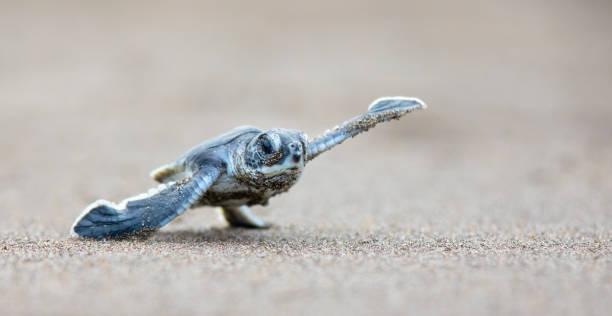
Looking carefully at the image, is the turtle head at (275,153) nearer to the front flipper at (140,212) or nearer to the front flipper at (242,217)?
the front flipper at (140,212)

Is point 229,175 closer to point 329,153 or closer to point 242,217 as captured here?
point 242,217

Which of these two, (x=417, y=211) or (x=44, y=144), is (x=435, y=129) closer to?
(x=417, y=211)

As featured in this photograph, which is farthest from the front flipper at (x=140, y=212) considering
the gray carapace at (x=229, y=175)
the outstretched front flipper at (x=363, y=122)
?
the outstretched front flipper at (x=363, y=122)

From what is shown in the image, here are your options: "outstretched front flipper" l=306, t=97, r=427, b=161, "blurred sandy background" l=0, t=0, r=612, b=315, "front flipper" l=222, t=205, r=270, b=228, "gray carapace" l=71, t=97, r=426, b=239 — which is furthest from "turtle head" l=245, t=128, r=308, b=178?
"front flipper" l=222, t=205, r=270, b=228

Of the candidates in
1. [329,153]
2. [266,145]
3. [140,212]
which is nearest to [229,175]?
[266,145]

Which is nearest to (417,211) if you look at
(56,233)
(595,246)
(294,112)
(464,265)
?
(595,246)

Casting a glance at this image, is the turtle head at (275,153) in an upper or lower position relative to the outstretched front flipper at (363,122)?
lower

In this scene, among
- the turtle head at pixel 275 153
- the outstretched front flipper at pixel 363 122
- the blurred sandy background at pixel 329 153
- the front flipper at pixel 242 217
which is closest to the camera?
the blurred sandy background at pixel 329 153
